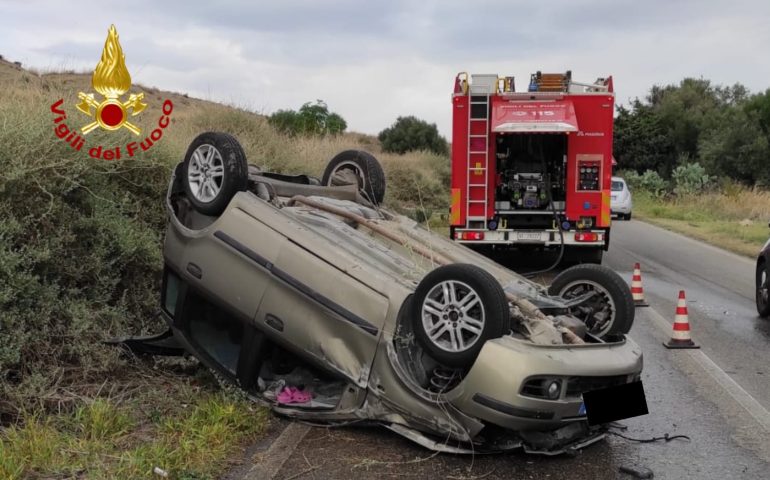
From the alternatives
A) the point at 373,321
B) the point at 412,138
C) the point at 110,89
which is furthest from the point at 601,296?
the point at 412,138

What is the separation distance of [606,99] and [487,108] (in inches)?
74.7

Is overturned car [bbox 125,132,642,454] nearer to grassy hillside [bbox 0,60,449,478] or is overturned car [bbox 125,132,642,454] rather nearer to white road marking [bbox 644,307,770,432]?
grassy hillside [bbox 0,60,449,478]

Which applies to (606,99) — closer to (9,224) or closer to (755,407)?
(755,407)

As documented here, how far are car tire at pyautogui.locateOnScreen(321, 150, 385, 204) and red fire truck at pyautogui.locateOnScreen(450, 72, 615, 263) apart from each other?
5.34 m

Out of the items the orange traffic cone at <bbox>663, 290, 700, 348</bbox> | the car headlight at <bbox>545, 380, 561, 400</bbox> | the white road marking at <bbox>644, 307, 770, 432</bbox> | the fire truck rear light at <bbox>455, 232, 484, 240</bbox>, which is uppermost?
the fire truck rear light at <bbox>455, 232, 484, 240</bbox>

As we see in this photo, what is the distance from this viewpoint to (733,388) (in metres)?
5.72

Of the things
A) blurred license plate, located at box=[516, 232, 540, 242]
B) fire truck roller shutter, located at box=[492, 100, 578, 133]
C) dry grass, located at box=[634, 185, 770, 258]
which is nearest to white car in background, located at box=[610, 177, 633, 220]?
dry grass, located at box=[634, 185, 770, 258]

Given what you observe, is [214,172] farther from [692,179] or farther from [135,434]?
[692,179]

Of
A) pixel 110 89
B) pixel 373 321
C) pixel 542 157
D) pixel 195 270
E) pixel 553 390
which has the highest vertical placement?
pixel 110 89

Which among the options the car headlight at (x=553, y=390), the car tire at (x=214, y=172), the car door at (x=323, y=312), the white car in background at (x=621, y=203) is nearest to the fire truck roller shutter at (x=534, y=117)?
the car tire at (x=214, y=172)

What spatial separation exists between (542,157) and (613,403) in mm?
8606

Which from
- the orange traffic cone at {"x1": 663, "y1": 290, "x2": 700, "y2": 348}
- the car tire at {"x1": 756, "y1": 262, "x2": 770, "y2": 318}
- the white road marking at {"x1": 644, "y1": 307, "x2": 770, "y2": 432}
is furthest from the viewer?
the car tire at {"x1": 756, "y1": 262, "x2": 770, "y2": 318}

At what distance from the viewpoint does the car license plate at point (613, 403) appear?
13.0 ft

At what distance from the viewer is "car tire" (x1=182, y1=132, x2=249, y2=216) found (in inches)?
189
